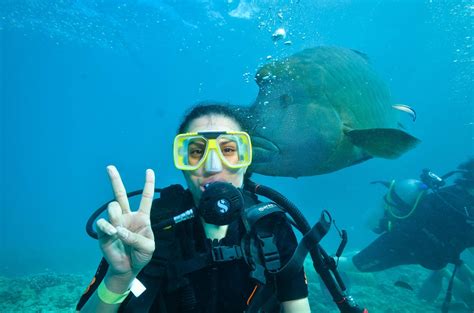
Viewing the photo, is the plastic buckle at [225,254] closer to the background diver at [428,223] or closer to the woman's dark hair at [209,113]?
the woman's dark hair at [209,113]

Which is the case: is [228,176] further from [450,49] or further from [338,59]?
Answer: [450,49]

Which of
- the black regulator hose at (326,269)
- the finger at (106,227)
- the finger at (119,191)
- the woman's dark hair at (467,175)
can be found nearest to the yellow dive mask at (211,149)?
the black regulator hose at (326,269)

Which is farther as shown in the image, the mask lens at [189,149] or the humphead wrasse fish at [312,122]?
the humphead wrasse fish at [312,122]

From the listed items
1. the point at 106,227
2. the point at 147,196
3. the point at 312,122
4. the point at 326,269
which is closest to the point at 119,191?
the point at 147,196

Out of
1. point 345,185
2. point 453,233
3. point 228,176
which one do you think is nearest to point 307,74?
point 228,176

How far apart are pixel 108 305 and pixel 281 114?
247 centimetres

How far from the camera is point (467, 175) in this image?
23.1 ft

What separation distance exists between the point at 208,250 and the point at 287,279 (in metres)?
0.57

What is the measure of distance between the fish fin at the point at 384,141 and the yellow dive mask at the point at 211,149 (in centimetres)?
159

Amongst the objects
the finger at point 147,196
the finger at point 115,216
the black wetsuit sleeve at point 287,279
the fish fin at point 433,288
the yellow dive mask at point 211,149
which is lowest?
the fish fin at point 433,288

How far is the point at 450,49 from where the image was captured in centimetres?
5697

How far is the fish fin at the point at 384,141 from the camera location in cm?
324

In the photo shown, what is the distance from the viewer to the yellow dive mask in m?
2.35

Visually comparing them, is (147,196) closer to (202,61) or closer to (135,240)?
(135,240)
